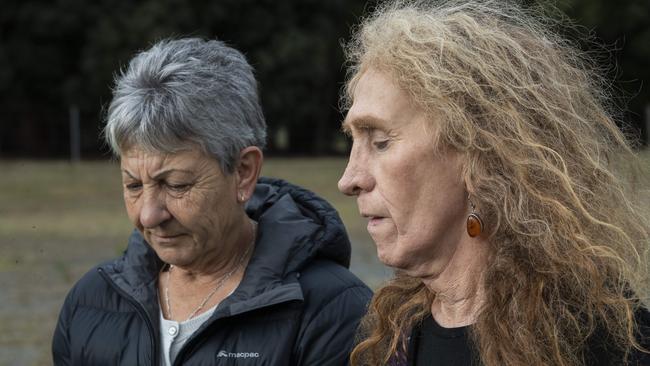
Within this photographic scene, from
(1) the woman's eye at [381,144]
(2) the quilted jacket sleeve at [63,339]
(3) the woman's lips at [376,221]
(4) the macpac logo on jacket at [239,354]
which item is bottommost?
(2) the quilted jacket sleeve at [63,339]

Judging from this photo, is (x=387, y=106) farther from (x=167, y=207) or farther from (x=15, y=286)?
(x=15, y=286)

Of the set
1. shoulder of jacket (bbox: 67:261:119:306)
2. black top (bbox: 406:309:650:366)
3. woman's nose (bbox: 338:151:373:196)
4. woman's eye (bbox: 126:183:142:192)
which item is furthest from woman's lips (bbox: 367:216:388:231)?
shoulder of jacket (bbox: 67:261:119:306)

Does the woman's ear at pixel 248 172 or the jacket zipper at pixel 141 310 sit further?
the woman's ear at pixel 248 172

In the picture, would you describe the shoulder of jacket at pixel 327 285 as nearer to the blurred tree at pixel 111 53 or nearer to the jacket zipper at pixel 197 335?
the jacket zipper at pixel 197 335

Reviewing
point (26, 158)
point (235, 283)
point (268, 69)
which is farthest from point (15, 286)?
point (268, 69)

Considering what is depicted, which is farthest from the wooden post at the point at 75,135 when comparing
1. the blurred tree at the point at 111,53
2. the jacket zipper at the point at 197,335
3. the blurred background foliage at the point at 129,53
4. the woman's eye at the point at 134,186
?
the jacket zipper at the point at 197,335

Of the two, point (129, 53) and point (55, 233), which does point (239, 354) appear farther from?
point (129, 53)

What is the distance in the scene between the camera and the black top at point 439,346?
220cm

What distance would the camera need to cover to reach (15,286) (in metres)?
10.9

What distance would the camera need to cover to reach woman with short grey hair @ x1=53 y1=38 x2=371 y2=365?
3.08 m

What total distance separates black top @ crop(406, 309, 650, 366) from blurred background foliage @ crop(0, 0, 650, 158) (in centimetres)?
3046

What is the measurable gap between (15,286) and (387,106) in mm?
9388

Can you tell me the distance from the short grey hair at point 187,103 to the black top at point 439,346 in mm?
1122

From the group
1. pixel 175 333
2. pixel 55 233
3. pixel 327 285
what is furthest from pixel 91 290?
pixel 55 233
